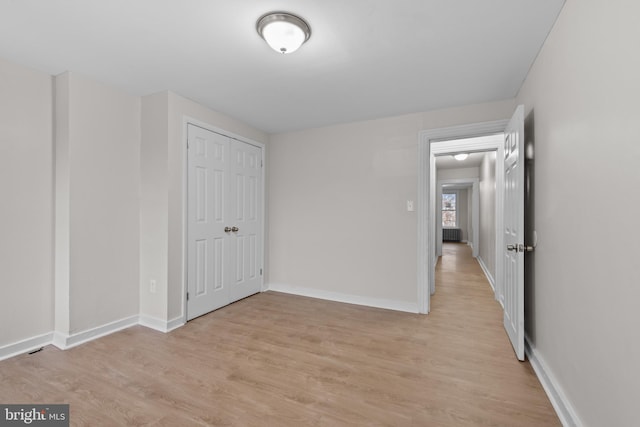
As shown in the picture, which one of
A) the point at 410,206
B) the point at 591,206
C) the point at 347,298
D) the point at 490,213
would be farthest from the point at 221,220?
the point at 490,213

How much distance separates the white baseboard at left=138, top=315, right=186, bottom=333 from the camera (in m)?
2.80

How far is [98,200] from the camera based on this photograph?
2.66 metres

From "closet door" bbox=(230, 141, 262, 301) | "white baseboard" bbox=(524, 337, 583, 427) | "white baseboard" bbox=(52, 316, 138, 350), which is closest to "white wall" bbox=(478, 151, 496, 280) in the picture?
"white baseboard" bbox=(524, 337, 583, 427)

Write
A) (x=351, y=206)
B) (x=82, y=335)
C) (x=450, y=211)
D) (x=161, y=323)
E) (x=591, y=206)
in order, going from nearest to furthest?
(x=591, y=206)
(x=82, y=335)
(x=161, y=323)
(x=351, y=206)
(x=450, y=211)

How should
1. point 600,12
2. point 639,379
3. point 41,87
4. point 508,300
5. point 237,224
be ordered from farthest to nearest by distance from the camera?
1. point 237,224
2. point 508,300
3. point 41,87
4. point 600,12
5. point 639,379

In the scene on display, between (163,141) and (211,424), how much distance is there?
7.92 feet

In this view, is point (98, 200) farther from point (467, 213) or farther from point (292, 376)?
point (467, 213)

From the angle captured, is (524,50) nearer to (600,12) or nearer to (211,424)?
(600,12)

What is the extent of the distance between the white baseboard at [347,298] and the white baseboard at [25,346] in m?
2.42

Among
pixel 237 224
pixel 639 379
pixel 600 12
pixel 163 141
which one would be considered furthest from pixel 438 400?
pixel 163 141

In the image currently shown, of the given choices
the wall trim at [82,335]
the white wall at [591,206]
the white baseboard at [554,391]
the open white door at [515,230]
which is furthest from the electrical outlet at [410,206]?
the wall trim at [82,335]

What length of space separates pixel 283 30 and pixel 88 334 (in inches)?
116

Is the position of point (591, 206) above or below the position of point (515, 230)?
above

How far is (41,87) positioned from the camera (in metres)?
2.45
